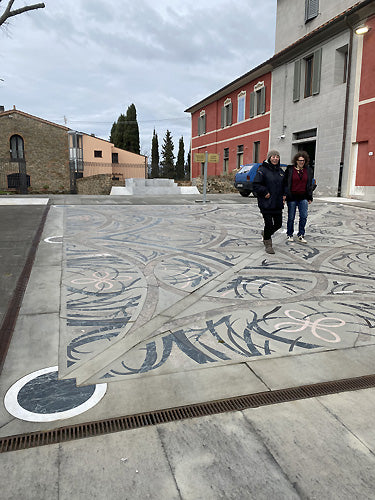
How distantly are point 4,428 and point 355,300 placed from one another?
3378mm

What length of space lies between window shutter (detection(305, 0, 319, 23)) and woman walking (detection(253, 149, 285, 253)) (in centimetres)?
1836

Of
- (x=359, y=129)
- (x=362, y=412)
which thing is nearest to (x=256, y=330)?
(x=362, y=412)

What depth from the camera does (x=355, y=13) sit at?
15.4 metres

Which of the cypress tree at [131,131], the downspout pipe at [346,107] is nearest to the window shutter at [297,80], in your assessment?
the downspout pipe at [346,107]

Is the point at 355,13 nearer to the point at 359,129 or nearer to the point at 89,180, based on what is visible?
the point at 359,129

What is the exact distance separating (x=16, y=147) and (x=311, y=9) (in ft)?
94.7

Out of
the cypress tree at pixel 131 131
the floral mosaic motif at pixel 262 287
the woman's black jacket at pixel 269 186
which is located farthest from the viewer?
the cypress tree at pixel 131 131

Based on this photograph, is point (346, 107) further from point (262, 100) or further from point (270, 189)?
point (270, 189)

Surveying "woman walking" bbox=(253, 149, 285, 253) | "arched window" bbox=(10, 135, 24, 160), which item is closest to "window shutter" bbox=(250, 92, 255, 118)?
"woman walking" bbox=(253, 149, 285, 253)

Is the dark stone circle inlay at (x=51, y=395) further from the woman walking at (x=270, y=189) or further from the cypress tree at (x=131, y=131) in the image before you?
the cypress tree at (x=131, y=131)

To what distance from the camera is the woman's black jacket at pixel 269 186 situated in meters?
5.88

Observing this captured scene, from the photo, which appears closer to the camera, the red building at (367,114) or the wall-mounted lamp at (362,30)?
the wall-mounted lamp at (362,30)

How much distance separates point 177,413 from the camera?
2.04 m

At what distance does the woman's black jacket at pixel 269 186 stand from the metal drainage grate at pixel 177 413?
12.7 ft
